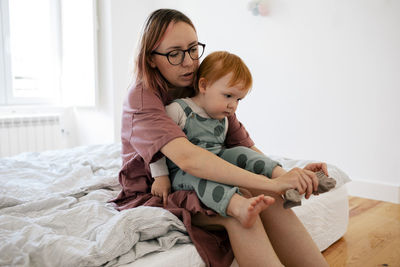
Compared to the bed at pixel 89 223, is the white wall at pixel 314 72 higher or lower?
higher

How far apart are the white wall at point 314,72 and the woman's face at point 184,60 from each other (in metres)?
1.76

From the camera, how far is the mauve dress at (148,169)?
94 centimetres

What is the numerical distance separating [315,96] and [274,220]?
75.0 inches

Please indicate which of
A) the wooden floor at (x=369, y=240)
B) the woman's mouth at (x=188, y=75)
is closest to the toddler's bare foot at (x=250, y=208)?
the woman's mouth at (x=188, y=75)

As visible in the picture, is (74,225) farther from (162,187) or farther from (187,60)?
(187,60)

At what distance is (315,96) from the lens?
2719 mm

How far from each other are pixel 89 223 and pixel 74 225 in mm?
42

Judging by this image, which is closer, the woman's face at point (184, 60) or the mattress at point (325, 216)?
the woman's face at point (184, 60)

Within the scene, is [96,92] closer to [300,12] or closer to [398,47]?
[300,12]

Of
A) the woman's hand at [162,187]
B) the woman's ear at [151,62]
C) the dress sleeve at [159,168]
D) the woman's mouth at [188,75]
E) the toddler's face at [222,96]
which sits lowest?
the woman's hand at [162,187]

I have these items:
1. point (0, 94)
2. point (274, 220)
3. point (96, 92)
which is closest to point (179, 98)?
point (274, 220)

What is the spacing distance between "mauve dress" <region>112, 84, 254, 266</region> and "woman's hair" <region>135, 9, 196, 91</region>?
4 cm

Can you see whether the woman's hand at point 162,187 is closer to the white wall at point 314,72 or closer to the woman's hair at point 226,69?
the woman's hair at point 226,69

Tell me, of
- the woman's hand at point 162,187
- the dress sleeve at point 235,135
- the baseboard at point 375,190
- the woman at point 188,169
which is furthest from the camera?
the baseboard at point 375,190
